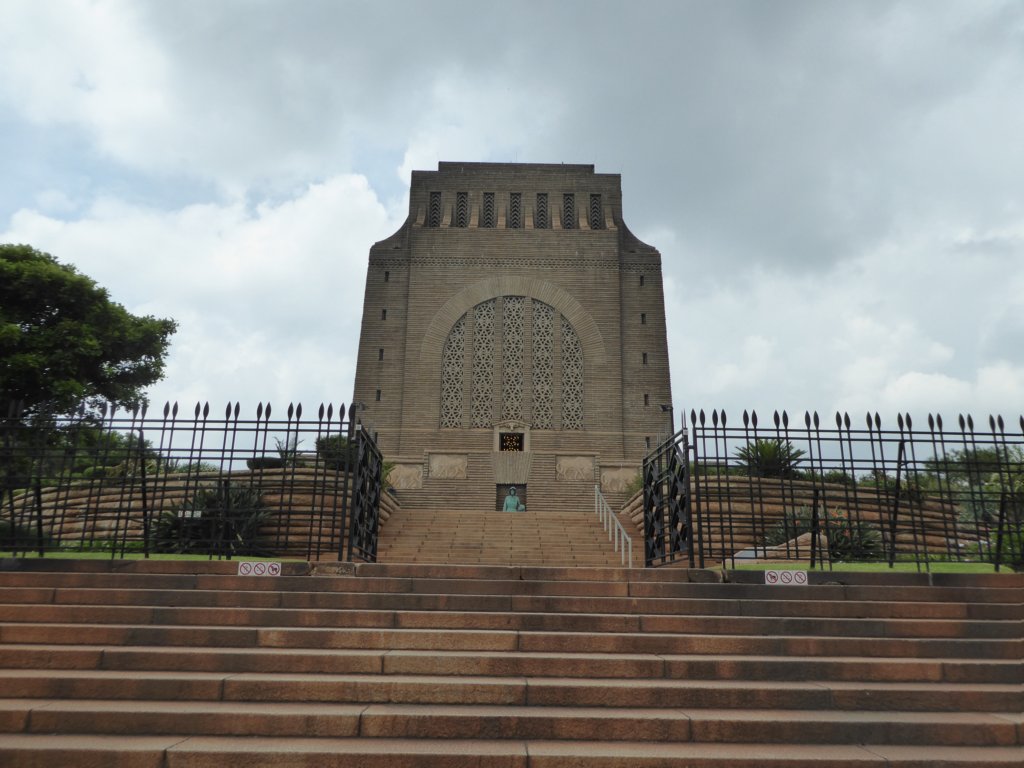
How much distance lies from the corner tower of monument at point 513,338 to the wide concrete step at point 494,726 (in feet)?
62.3

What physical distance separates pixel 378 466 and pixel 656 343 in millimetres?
17941

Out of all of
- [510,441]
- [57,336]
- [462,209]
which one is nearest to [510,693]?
[57,336]

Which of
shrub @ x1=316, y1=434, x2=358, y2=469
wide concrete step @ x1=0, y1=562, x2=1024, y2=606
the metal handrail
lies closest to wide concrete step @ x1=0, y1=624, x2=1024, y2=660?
wide concrete step @ x1=0, y1=562, x2=1024, y2=606

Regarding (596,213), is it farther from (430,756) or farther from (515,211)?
(430,756)

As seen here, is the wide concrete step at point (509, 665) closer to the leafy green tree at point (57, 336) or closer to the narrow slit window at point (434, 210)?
the leafy green tree at point (57, 336)

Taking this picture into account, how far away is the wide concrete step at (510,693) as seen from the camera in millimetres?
4344

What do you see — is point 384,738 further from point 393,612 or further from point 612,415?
point 612,415

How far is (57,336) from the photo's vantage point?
17422 mm

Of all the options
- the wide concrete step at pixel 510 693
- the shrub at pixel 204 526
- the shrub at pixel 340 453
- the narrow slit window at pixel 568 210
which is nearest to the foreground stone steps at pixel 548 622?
the wide concrete step at pixel 510 693

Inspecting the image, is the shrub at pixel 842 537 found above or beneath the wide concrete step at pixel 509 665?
above

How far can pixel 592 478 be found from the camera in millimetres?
23484

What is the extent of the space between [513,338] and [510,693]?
2149 centimetres

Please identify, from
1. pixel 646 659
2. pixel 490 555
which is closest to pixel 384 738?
pixel 646 659

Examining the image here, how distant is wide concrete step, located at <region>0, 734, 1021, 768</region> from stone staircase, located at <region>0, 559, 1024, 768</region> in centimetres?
1
